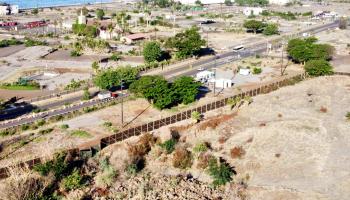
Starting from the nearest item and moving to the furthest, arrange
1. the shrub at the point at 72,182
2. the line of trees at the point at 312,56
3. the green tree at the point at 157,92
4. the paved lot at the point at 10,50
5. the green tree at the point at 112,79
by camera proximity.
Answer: the shrub at the point at 72,182, the green tree at the point at 157,92, the green tree at the point at 112,79, the line of trees at the point at 312,56, the paved lot at the point at 10,50

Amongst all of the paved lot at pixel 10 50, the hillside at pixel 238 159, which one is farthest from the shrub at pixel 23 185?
the paved lot at pixel 10 50

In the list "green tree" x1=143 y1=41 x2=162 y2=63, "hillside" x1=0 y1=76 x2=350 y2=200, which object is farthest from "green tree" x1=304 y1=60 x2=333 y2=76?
"green tree" x1=143 y1=41 x2=162 y2=63

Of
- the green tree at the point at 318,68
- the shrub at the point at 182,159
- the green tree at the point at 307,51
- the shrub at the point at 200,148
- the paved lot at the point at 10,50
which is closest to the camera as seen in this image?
the shrub at the point at 182,159

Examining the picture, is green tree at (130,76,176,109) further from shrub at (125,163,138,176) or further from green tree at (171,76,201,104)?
shrub at (125,163,138,176)

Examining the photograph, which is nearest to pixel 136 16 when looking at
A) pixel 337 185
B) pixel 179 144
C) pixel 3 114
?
pixel 3 114

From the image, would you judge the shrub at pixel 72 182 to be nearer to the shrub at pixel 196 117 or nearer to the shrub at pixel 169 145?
the shrub at pixel 169 145

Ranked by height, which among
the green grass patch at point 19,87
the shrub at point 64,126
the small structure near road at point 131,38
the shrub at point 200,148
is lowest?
the shrub at point 200,148

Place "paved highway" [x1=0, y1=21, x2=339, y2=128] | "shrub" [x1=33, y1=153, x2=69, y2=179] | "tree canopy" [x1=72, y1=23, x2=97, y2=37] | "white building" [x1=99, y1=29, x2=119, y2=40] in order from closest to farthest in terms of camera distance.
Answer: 1. "shrub" [x1=33, y1=153, x2=69, y2=179]
2. "paved highway" [x1=0, y1=21, x2=339, y2=128]
3. "tree canopy" [x1=72, y1=23, x2=97, y2=37]
4. "white building" [x1=99, y1=29, x2=119, y2=40]

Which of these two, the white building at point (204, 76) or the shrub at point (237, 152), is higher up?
the white building at point (204, 76)
